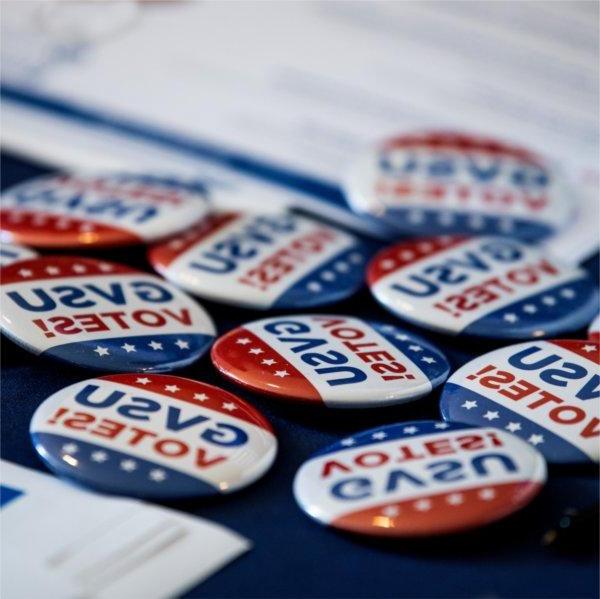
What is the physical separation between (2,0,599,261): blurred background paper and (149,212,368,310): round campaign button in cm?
18

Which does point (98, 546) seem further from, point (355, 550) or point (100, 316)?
point (100, 316)

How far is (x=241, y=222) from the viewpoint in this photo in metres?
1.15

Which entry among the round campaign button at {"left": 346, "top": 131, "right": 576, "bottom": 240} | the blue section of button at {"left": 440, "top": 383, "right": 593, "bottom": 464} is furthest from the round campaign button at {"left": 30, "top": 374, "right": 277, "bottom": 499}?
the round campaign button at {"left": 346, "top": 131, "right": 576, "bottom": 240}

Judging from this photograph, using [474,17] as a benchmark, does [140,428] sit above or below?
below

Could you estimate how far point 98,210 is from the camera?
A: 1.11 m

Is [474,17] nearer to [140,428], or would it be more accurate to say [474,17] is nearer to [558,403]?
[558,403]

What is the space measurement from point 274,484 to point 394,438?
0.10 m

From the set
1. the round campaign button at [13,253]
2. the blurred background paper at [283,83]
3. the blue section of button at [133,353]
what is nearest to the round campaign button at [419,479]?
the blue section of button at [133,353]

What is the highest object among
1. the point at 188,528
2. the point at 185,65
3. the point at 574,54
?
the point at 574,54

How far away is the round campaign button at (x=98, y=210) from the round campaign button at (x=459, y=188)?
221 millimetres

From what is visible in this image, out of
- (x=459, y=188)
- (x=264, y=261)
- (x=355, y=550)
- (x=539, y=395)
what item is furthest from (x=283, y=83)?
(x=355, y=550)

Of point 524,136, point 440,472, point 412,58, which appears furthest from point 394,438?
point 412,58

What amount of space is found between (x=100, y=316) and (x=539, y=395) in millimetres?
386

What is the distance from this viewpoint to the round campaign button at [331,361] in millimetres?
834
